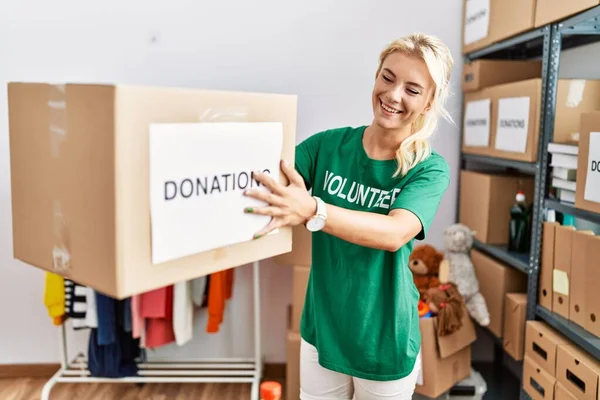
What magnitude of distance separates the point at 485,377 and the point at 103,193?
238cm

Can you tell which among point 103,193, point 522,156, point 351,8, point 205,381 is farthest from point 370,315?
point 351,8

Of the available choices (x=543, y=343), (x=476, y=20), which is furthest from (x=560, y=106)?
(x=543, y=343)

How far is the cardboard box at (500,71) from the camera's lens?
245 cm

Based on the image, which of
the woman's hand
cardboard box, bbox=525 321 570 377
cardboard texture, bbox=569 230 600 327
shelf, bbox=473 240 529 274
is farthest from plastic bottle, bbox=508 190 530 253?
the woman's hand

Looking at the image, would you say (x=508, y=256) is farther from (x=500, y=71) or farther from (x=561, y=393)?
(x=500, y=71)

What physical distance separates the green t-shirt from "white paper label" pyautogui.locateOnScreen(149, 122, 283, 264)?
351mm

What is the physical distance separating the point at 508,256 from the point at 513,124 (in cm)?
52

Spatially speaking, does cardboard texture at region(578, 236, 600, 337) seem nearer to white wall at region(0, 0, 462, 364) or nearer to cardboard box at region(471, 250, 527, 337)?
cardboard box at region(471, 250, 527, 337)

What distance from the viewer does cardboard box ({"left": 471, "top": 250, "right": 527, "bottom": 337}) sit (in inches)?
90.7

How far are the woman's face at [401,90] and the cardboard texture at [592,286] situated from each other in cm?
79

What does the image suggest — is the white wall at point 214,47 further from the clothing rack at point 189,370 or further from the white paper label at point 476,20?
the clothing rack at point 189,370

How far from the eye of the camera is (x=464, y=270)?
2389 millimetres

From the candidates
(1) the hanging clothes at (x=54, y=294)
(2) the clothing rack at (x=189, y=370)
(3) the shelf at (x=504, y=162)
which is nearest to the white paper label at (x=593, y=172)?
(3) the shelf at (x=504, y=162)

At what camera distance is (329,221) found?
1004 mm
